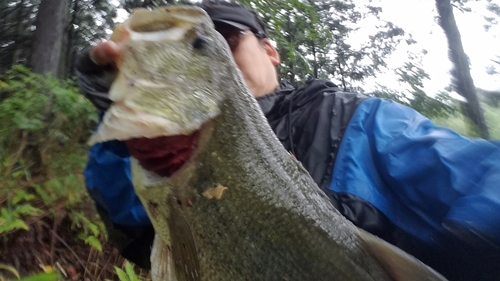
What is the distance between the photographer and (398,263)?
135cm

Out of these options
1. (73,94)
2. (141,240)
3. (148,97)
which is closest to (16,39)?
(73,94)

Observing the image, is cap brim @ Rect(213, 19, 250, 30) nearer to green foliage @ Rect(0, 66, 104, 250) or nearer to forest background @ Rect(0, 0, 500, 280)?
forest background @ Rect(0, 0, 500, 280)

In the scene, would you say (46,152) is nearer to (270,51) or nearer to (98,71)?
(270,51)

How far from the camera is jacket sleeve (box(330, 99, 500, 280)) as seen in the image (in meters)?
1.36

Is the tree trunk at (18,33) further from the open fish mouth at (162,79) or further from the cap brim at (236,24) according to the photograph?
the open fish mouth at (162,79)

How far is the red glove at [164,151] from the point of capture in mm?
1406

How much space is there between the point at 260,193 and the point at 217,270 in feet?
0.99

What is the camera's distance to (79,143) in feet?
15.8

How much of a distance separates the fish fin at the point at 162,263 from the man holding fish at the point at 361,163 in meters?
0.26

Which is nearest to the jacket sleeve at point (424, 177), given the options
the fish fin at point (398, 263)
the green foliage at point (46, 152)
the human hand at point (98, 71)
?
the fish fin at point (398, 263)

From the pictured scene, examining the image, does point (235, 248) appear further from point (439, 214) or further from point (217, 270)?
point (439, 214)

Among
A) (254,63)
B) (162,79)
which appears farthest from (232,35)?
(162,79)

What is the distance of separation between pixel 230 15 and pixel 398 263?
4.48 feet

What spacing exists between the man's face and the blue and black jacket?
114mm
